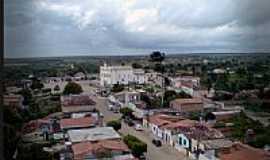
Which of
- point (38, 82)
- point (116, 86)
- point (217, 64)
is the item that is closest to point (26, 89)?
point (38, 82)

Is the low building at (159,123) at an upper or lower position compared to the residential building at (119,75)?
lower

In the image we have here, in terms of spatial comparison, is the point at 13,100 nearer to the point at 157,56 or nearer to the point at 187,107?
the point at 157,56

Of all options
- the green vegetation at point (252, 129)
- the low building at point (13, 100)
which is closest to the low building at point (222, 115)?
the green vegetation at point (252, 129)

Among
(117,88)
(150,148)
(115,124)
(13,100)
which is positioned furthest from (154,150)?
(13,100)

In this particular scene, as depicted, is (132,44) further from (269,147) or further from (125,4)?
(269,147)

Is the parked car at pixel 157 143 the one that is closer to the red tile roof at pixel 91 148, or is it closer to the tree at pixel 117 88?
the red tile roof at pixel 91 148
